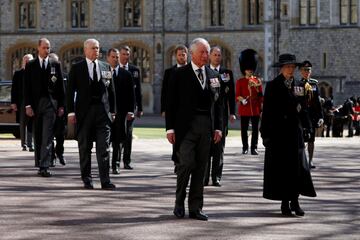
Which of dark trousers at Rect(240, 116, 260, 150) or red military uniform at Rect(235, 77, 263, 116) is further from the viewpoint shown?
dark trousers at Rect(240, 116, 260, 150)

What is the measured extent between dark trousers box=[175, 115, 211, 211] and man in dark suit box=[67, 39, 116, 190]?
2.56m

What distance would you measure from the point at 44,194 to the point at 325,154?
359 inches

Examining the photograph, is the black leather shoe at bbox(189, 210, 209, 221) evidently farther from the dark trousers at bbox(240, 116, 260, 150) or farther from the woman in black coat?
the dark trousers at bbox(240, 116, 260, 150)

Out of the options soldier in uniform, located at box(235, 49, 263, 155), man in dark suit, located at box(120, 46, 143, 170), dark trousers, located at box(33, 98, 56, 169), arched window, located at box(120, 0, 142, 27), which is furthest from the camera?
arched window, located at box(120, 0, 142, 27)

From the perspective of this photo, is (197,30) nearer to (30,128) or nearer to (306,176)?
(30,128)

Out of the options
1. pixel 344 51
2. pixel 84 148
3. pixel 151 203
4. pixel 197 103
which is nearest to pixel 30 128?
pixel 84 148

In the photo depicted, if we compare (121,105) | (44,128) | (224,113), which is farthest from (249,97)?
(44,128)

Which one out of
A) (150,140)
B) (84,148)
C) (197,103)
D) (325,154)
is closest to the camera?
(197,103)

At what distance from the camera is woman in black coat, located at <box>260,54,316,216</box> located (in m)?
10.0

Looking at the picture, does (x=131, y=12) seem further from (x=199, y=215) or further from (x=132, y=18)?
(x=199, y=215)

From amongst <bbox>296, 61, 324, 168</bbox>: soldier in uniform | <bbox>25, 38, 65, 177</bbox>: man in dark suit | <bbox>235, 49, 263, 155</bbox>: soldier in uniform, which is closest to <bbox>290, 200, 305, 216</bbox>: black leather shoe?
<bbox>296, 61, 324, 168</bbox>: soldier in uniform

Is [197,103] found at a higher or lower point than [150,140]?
higher

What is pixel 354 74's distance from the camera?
43.8 metres

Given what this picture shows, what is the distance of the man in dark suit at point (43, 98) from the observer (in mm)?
13711
